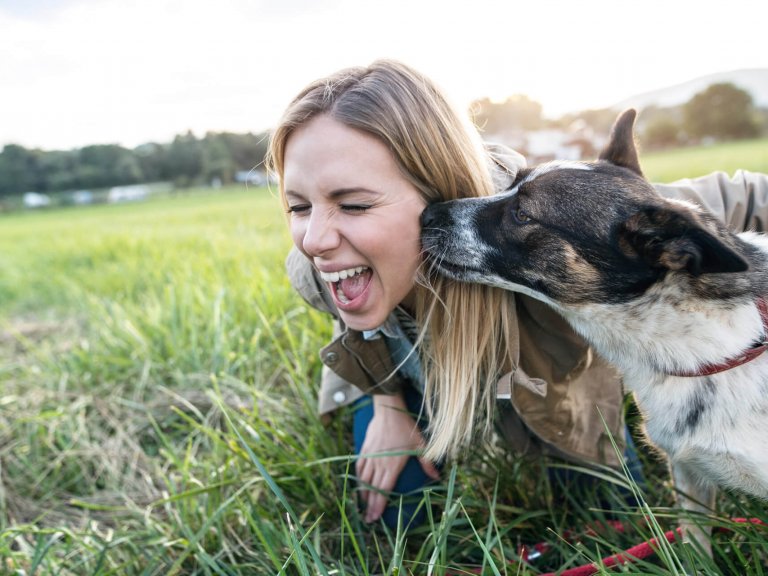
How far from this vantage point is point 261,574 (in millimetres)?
1988

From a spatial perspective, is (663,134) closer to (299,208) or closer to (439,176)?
(439,176)

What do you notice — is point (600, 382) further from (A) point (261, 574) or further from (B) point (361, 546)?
(A) point (261, 574)

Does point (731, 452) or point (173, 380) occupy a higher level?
point (731, 452)

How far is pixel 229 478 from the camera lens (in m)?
2.40

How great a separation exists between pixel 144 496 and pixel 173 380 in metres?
Answer: 0.80

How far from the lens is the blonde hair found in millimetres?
1992

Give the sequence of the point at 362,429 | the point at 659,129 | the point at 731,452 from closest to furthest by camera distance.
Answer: the point at 731,452
the point at 362,429
the point at 659,129

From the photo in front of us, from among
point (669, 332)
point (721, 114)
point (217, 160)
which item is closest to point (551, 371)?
point (669, 332)

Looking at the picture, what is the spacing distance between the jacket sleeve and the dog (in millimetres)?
321

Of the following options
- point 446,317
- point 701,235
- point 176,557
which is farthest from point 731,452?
point 176,557

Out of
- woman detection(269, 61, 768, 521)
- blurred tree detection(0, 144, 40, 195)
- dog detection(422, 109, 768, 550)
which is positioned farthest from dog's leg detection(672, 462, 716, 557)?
blurred tree detection(0, 144, 40, 195)

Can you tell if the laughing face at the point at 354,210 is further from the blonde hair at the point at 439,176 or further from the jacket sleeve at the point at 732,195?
the jacket sleeve at the point at 732,195

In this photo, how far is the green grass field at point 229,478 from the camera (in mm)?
1913

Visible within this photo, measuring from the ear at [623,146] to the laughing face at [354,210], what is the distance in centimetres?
72
